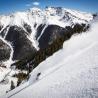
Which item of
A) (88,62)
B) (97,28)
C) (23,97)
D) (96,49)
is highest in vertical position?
(97,28)

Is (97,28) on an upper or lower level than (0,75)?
upper

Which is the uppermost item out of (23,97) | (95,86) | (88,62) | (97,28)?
(97,28)

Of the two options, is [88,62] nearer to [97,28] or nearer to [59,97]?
[59,97]

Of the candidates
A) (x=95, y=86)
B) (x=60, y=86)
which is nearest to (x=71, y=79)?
(x=60, y=86)

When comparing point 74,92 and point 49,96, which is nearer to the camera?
point 74,92

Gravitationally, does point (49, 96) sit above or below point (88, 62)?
below

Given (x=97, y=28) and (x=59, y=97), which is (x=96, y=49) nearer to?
(x=59, y=97)

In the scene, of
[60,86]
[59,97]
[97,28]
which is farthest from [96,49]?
[97,28]

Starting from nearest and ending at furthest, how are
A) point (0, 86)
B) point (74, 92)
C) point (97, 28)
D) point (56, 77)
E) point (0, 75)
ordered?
1. point (74, 92)
2. point (56, 77)
3. point (97, 28)
4. point (0, 86)
5. point (0, 75)

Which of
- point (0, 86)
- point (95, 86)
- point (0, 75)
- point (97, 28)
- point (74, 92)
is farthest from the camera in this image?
point (0, 75)
